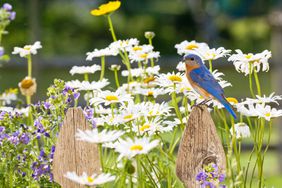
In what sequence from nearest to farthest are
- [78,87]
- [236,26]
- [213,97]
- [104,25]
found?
[213,97] → [78,87] → [104,25] → [236,26]

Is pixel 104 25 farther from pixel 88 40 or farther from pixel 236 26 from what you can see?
pixel 236 26

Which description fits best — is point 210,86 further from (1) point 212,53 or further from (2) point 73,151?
(2) point 73,151

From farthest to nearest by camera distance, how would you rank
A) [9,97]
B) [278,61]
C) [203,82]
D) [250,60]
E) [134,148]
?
[278,61], [9,97], [250,60], [203,82], [134,148]

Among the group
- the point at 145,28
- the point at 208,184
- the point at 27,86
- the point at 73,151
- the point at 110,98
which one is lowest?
the point at 208,184

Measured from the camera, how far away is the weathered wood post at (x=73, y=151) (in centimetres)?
205

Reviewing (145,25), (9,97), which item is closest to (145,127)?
(9,97)

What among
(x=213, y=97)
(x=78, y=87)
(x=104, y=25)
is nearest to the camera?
(x=213, y=97)

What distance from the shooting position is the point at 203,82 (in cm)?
199

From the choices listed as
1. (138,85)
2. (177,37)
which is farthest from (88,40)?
(138,85)

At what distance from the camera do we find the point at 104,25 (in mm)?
14297

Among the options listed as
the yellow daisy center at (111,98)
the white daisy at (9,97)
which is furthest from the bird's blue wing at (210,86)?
the white daisy at (9,97)

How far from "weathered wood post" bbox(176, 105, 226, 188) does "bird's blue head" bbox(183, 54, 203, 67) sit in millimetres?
A: 106

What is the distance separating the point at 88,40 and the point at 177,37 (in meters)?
1.59

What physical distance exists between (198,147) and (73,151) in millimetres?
313
